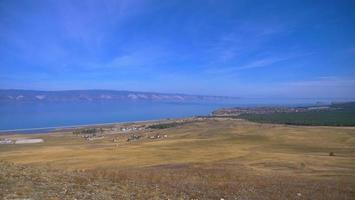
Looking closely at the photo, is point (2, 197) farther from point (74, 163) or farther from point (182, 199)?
point (74, 163)

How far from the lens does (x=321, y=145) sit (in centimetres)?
5900

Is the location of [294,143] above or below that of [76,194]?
below

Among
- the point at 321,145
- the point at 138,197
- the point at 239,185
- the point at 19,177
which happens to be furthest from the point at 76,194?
the point at 321,145

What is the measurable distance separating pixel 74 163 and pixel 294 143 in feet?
127

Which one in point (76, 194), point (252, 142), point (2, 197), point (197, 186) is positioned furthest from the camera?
point (252, 142)

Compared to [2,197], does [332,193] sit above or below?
below

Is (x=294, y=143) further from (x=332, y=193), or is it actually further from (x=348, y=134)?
(x=332, y=193)

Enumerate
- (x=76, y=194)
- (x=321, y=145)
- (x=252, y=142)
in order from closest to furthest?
(x=76, y=194), (x=321, y=145), (x=252, y=142)

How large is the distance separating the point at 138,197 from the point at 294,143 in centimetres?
5389

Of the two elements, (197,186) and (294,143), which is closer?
(197,186)

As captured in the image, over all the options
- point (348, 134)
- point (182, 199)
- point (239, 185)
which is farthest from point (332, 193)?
point (348, 134)

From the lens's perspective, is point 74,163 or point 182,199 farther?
point 74,163

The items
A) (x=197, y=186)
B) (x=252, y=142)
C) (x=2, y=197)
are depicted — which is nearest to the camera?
(x=2, y=197)

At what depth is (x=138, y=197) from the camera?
1304 cm
